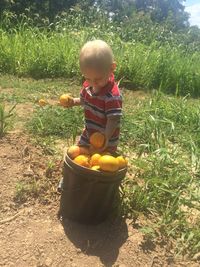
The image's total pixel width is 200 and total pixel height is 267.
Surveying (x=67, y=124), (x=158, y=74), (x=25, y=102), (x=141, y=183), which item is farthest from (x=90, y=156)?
(x=158, y=74)

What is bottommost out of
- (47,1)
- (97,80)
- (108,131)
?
(47,1)

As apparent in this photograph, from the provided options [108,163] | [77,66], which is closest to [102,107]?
[108,163]

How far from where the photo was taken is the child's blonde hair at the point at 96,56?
9.09 ft

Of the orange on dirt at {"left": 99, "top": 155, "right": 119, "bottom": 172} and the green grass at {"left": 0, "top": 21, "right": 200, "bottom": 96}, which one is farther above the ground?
the orange on dirt at {"left": 99, "top": 155, "right": 119, "bottom": 172}

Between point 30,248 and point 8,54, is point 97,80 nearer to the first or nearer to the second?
point 30,248

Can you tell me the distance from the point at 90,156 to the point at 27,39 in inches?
177

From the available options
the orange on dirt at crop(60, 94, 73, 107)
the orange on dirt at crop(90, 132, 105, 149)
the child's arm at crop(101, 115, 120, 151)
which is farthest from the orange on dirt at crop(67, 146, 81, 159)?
the orange on dirt at crop(60, 94, 73, 107)

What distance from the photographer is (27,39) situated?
7.12 m

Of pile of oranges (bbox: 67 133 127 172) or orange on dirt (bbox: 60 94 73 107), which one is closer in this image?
pile of oranges (bbox: 67 133 127 172)

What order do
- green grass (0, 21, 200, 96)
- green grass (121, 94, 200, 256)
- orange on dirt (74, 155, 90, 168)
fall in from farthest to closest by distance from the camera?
green grass (0, 21, 200, 96) < green grass (121, 94, 200, 256) < orange on dirt (74, 155, 90, 168)

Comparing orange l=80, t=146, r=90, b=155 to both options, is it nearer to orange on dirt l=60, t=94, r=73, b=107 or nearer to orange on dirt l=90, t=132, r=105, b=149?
orange on dirt l=90, t=132, r=105, b=149

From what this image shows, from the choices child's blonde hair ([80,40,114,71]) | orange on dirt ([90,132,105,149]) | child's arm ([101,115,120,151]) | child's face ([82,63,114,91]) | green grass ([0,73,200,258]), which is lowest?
green grass ([0,73,200,258])

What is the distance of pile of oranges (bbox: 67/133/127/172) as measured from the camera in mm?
2760

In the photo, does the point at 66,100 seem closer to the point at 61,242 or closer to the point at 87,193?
the point at 87,193
